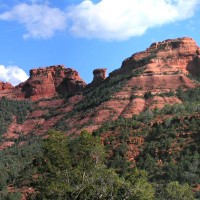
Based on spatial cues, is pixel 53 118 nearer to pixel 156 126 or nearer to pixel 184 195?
pixel 156 126

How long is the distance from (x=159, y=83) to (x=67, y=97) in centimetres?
4855

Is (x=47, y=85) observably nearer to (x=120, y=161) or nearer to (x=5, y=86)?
(x=5, y=86)

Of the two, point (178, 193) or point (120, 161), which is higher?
point (120, 161)

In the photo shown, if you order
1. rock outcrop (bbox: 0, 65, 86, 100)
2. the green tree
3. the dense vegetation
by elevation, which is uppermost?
rock outcrop (bbox: 0, 65, 86, 100)

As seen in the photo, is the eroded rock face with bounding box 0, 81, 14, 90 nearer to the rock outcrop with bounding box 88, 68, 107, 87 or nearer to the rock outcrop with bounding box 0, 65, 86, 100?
the rock outcrop with bounding box 0, 65, 86, 100

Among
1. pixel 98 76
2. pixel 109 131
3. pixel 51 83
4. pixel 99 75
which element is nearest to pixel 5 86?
pixel 51 83

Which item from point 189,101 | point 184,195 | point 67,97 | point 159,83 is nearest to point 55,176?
point 184,195

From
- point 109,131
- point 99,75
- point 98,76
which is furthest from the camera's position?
point 99,75

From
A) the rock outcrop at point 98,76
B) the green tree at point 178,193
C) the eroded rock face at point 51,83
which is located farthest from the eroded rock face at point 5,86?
the green tree at point 178,193

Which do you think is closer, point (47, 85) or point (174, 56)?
point (174, 56)

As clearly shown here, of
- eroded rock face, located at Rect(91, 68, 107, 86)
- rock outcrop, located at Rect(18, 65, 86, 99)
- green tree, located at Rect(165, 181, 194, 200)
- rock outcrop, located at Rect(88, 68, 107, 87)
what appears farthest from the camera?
rock outcrop, located at Rect(18, 65, 86, 99)

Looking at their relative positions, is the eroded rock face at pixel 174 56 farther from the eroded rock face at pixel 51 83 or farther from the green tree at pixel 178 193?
the green tree at pixel 178 193

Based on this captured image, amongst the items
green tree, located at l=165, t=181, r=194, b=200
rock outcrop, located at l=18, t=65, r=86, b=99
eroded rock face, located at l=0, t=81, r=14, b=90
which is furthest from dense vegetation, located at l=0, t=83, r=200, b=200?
eroded rock face, located at l=0, t=81, r=14, b=90

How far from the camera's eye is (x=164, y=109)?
4173 inches
